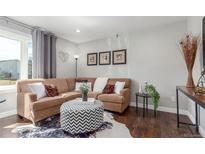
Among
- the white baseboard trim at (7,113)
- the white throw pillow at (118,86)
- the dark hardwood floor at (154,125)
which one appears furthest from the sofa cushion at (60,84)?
the dark hardwood floor at (154,125)

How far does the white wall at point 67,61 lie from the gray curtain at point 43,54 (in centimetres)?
36

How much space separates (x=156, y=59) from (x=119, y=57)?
3.73 feet

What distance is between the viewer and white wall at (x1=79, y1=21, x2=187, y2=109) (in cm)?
332

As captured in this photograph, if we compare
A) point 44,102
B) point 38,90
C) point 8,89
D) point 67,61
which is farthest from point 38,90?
point 67,61

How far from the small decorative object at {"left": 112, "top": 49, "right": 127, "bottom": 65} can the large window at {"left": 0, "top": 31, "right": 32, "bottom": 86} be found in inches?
98.8

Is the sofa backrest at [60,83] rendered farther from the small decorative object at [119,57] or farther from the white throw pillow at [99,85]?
the small decorative object at [119,57]

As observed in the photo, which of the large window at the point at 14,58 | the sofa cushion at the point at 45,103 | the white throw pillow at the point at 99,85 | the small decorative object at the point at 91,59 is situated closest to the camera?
the sofa cushion at the point at 45,103

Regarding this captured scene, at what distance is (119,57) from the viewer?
424 centimetres

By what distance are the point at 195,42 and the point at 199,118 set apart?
1.31 m

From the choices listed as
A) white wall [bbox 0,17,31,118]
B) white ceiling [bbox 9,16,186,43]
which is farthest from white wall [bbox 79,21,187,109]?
white wall [bbox 0,17,31,118]

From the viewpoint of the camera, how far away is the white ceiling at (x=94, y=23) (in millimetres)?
2971

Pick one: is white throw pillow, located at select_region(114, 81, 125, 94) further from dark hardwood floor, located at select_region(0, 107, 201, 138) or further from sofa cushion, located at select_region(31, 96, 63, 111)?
sofa cushion, located at select_region(31, 96, 63, 111)

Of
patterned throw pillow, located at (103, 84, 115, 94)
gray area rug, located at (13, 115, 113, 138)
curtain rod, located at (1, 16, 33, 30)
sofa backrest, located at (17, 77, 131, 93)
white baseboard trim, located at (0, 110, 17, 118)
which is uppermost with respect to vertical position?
curtain rod, located at (1, 16, 33, 30)
